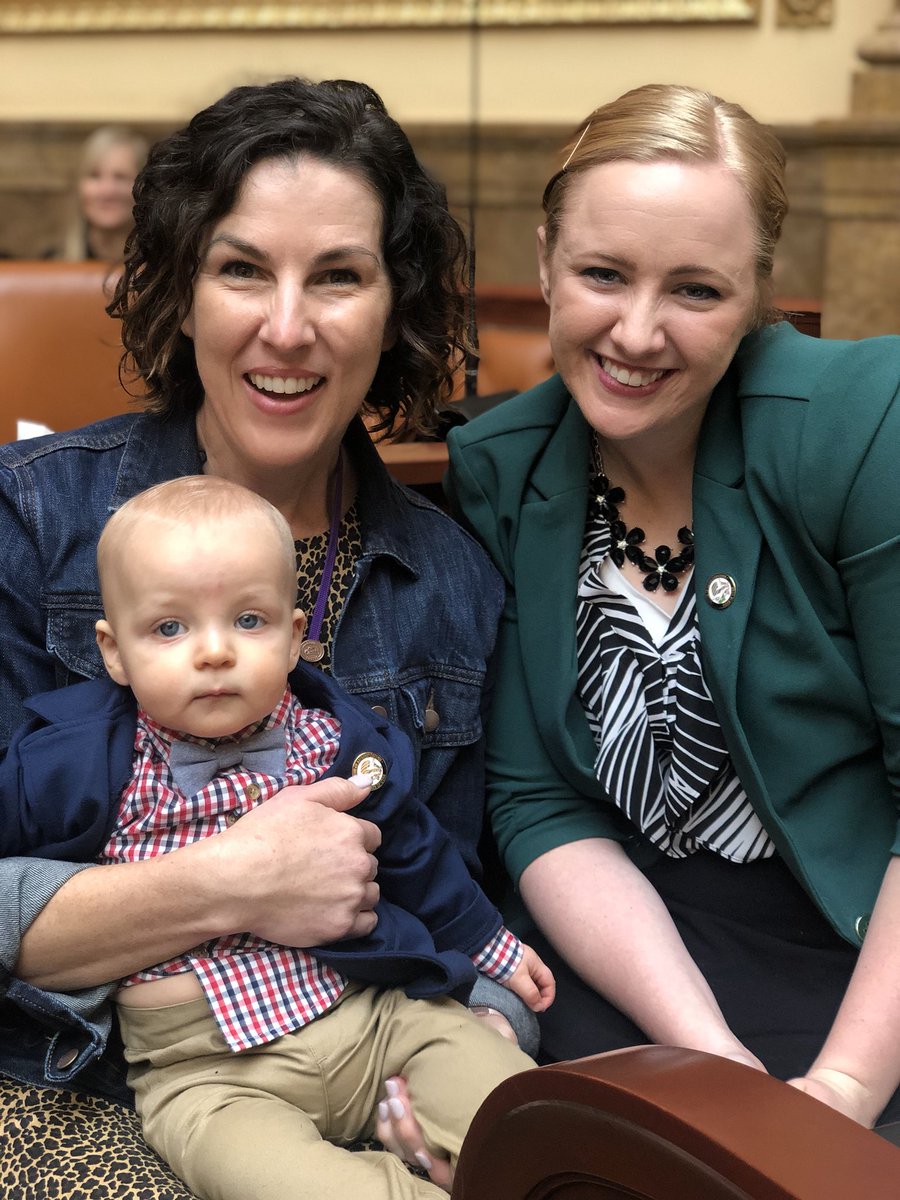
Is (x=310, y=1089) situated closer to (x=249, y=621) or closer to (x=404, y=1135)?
(x=404, y=1135)

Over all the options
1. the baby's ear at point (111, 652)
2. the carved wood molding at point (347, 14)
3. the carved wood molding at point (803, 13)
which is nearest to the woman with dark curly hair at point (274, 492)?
the baby's ear at point (111, 652)

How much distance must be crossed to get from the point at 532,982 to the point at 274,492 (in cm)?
67

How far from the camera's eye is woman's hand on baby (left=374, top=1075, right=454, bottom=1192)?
1.48 meters

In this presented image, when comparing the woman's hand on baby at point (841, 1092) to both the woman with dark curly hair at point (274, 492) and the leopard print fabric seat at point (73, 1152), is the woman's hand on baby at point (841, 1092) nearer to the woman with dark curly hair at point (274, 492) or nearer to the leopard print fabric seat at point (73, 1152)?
the woman with dark curly hair at point (274, 492)

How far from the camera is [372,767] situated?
1.61m

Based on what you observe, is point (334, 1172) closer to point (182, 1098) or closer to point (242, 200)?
point (182, 1098)

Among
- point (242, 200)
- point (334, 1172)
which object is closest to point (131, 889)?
point (334, 1172)

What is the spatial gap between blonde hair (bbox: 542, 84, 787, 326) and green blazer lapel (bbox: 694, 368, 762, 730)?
18cm

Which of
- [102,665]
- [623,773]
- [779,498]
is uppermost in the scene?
[779,498]

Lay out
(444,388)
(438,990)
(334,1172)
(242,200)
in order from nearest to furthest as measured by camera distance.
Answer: (334,1172) → (438,990) → (242,200) → (444,388)

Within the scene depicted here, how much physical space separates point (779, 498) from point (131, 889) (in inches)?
33.9

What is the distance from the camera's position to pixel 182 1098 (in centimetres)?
145

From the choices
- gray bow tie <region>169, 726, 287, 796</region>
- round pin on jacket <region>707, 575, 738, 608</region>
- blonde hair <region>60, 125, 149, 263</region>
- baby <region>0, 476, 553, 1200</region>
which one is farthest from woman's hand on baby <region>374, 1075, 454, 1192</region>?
blonde hair <region>60, 125, 149, 263</region>

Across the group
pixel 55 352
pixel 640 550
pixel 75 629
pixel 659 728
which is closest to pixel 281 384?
pixel 75 629
